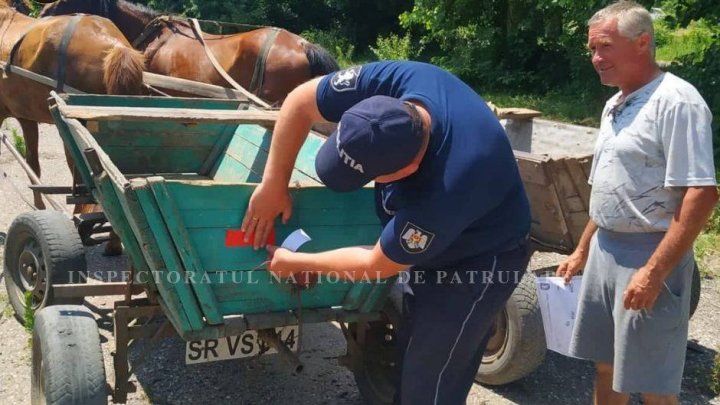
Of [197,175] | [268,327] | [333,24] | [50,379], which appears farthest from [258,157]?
[333,24]

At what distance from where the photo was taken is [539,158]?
3.48 meters

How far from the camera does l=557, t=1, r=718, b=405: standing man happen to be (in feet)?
7.81

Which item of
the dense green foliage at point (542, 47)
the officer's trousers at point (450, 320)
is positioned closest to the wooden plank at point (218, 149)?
the officer's trousers at point (450, 320)

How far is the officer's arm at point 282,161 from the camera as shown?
2.34 meters

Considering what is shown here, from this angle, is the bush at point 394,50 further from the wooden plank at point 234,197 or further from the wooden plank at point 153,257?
the wooden plank at point 153,257

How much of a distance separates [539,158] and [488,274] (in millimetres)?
1381

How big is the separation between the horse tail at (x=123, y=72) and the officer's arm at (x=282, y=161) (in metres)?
3.37

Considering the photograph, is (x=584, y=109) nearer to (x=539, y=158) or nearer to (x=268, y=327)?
(x=539, y=158)

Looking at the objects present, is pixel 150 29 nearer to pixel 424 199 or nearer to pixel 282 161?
pixel 282 161

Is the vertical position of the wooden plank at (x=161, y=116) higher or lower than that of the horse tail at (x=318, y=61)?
higher

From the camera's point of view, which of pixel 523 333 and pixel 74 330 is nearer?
pixel 74 330

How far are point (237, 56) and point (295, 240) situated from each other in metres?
4.59

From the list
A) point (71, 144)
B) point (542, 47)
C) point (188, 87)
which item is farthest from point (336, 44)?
point (71, 144)

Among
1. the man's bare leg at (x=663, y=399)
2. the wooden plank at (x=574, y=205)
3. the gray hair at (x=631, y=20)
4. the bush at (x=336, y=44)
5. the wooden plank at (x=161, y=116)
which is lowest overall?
the bush at (x=336, y=44)
